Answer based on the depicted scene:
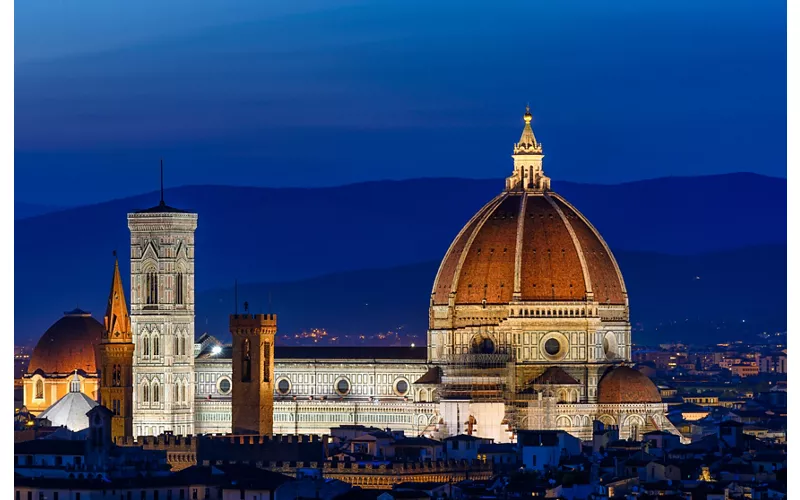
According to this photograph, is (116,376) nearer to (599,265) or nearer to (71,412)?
(71,412)

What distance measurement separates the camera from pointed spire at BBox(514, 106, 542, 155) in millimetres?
170375

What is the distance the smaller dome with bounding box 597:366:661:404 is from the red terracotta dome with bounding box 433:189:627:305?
3.98 m

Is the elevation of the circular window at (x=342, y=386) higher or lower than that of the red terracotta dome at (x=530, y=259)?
lower

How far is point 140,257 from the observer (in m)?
164

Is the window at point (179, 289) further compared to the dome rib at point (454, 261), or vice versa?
the dome rib at point (454, 261)

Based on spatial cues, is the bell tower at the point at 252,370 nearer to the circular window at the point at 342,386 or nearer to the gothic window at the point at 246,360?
the gothic window at the point at 246,360

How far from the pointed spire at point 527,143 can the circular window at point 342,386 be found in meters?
13.0

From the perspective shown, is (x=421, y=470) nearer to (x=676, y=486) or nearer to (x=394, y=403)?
(x=676, y=486)

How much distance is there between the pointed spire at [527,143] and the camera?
170 m

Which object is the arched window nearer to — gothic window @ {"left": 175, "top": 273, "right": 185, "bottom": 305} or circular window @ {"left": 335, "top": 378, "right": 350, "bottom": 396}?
gothic window @ {"left": 175, "top": 273, "right": 185, "bottom": 305}

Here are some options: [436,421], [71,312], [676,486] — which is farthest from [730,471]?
[71,312]

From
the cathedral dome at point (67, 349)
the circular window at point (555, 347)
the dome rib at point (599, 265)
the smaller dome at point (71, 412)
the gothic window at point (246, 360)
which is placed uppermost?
the dome rib at point (599, 265)

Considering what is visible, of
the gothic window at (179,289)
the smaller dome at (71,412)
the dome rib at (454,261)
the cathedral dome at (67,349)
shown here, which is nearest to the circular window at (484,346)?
the dome rib at (454,261)

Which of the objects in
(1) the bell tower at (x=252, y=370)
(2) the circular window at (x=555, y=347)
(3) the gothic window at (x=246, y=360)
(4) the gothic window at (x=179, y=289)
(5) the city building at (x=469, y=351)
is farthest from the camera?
(2) the circular window at (x=555, y=347)
